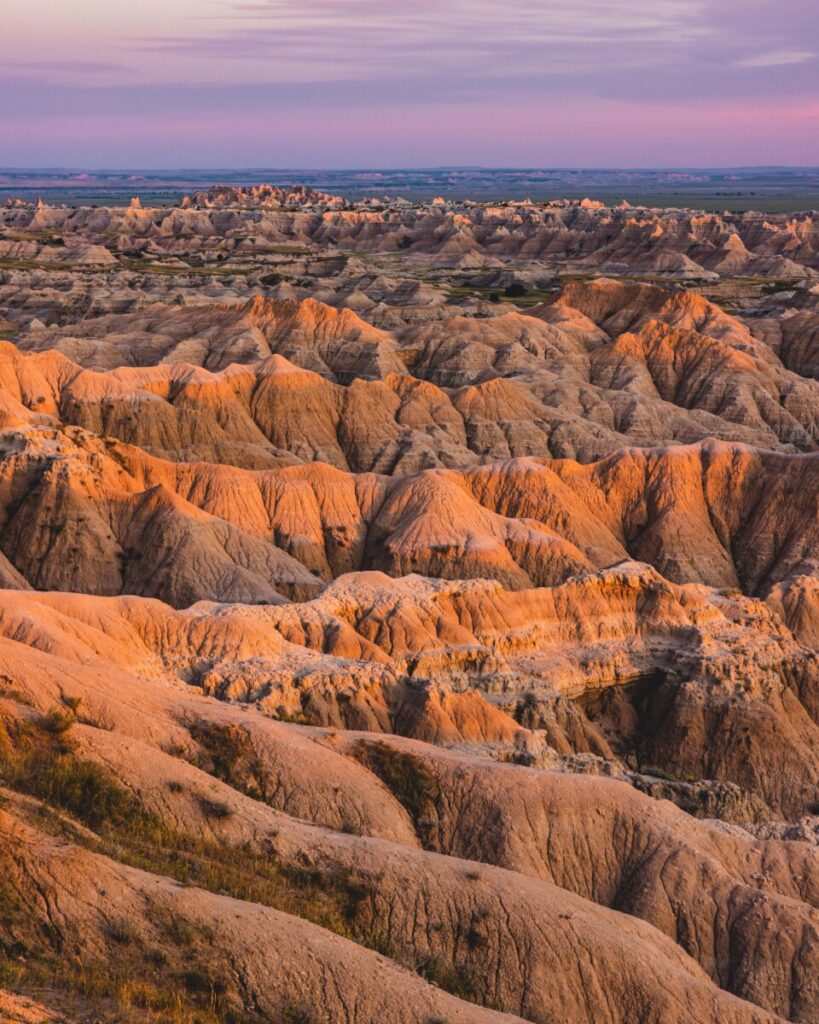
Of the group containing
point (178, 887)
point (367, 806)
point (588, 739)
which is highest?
point (178, 887)

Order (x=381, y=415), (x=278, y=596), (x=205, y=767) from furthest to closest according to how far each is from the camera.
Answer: (x=381, y=415), (x=278, y=596), (x=205, y=767)

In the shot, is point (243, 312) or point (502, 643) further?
point (243, 312)

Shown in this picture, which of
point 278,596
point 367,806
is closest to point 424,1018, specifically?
point 367,806

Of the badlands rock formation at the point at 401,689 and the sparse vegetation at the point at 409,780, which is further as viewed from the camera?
A: the sparse vegetation at the point at 409,780

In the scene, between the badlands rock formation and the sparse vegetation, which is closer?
the badlands rock formation

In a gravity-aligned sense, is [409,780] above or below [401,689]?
above

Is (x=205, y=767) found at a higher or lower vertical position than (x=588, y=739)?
higher

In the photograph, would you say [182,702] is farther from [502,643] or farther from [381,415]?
[381,415]

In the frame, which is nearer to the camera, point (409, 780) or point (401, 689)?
point (409, 780)
